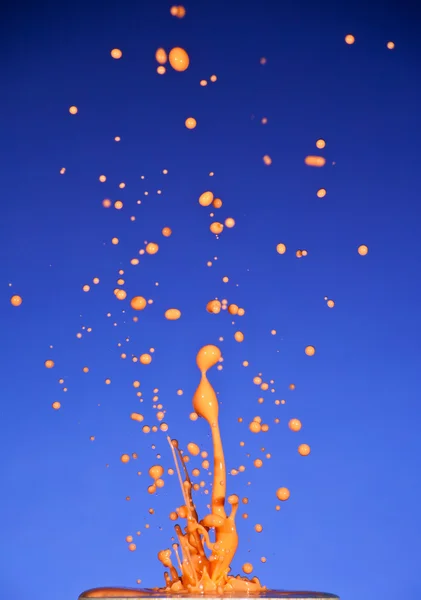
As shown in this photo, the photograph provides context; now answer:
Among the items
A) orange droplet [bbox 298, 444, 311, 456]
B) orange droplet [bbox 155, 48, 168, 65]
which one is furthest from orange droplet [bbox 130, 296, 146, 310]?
orange droplet [bbox 155, 48, 168, 65]

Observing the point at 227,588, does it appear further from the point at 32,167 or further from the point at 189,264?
the point at 32,167

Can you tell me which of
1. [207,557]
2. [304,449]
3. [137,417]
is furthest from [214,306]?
[207,557]

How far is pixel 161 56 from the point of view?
561 centimetres

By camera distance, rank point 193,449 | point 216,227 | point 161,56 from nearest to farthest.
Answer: point 193,449 → point 216,227 → point 161,56

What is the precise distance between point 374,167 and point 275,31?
39.8 inches

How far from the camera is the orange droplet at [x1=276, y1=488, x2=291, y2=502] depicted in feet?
17.0

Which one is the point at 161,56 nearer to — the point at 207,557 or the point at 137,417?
the point at 137,417

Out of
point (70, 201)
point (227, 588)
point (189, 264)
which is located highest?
point (70, 201)

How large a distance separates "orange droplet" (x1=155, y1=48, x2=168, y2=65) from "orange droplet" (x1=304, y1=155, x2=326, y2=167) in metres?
1.02

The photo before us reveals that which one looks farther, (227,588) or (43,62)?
(43,62)

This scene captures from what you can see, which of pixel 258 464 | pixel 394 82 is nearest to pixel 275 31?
pixel 394 82

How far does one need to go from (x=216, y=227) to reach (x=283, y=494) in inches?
60.3

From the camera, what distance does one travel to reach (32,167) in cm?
558

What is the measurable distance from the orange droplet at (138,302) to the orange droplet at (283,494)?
129 cm
